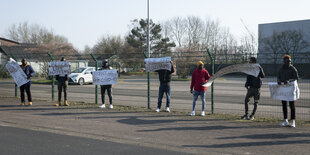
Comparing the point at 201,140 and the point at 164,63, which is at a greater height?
the point at 164,63

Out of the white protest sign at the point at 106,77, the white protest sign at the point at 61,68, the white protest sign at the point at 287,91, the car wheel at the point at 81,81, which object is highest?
the white protest sign at the point at 61,68

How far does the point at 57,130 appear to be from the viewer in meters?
7.74

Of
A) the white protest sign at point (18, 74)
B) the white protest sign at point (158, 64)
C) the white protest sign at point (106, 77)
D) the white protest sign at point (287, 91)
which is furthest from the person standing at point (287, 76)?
the white protest sign at point (18, 74)

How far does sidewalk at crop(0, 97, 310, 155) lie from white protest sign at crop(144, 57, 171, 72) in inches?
60.6

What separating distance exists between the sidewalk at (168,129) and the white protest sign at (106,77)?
1.05 m

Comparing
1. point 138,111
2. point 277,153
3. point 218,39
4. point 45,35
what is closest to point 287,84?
point 277,153

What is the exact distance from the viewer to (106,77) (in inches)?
439

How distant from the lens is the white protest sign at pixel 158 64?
33.8ft

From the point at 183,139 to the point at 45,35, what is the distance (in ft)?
203

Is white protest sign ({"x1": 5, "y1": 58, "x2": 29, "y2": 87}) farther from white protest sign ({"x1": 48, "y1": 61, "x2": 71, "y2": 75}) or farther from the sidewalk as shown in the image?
the sidewalk

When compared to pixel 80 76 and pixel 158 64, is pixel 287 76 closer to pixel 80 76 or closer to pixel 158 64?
pixel 158 64

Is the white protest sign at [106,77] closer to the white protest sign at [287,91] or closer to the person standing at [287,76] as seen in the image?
the white protest sign at [287,91]

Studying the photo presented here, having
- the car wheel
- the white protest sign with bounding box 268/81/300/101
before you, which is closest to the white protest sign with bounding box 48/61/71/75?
the white protest sign with bounding box 268/81/300/101

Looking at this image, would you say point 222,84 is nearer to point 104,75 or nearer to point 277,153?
point 104,75
